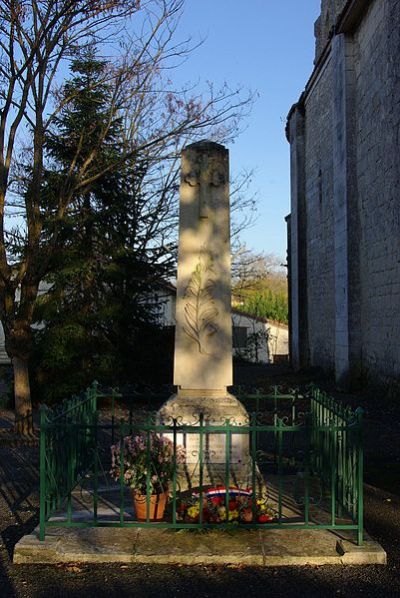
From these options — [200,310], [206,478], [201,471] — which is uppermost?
[200,310]

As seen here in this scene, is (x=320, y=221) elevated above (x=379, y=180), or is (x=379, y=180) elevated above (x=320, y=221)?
(x=320, y=221)

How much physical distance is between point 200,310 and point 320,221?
15.7m

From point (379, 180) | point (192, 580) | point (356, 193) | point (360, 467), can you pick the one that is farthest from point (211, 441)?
point (356, 193)

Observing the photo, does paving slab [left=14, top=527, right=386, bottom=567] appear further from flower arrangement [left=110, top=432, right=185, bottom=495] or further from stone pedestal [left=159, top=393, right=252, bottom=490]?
stone pedestal [left=159, top=393, right=252, bottom=490]

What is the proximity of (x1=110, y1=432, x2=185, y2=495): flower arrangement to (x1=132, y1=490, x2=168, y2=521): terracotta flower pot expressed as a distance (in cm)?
4

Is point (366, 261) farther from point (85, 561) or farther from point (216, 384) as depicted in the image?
point (85, 561)

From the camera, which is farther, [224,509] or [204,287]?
[204,287]

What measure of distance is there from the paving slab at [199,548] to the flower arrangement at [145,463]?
1.22 feet

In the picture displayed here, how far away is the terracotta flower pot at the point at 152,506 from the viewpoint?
5781 mm

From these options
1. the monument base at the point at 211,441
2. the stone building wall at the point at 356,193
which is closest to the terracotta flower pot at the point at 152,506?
the monument base at the point at 211,441

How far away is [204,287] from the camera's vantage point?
7.10m

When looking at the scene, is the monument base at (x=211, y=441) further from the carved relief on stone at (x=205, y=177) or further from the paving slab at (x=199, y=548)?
the carved relief on stone at (x=205, y=177)

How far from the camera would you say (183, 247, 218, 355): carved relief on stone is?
707 centimetres

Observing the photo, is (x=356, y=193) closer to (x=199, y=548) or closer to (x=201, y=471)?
(x=201, y=471)
